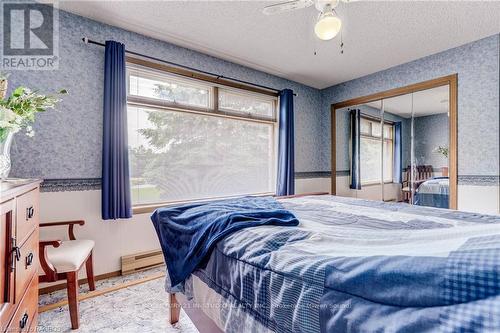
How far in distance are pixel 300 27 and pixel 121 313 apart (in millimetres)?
3121

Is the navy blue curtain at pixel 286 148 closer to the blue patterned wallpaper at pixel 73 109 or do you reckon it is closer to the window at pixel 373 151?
the window at pixel 373 151

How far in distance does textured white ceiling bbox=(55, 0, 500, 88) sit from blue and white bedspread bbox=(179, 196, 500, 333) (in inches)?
83.2

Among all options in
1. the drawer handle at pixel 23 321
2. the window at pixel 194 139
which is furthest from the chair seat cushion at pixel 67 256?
the window at pixel 194 139

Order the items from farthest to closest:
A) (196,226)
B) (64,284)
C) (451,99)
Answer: (451,99) < (64,284) < (196,226)

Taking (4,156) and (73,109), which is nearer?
(4,156)

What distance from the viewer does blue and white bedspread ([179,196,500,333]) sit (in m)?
0.53

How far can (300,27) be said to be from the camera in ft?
8.55

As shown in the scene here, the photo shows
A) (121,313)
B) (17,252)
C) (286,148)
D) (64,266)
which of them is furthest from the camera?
(286,148)

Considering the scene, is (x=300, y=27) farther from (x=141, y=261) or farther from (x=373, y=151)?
(x=141, y=261)

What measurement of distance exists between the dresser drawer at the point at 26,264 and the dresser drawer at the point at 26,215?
45 mm

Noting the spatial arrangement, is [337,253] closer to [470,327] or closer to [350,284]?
[350,284]

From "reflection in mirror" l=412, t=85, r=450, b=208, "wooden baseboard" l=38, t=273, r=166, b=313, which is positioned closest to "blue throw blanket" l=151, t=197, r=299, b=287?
"wooden baseboard" l=38, t=273, r=166, b=313

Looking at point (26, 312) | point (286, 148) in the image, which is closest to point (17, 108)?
point (26, 312)

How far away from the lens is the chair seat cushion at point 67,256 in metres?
1.72
